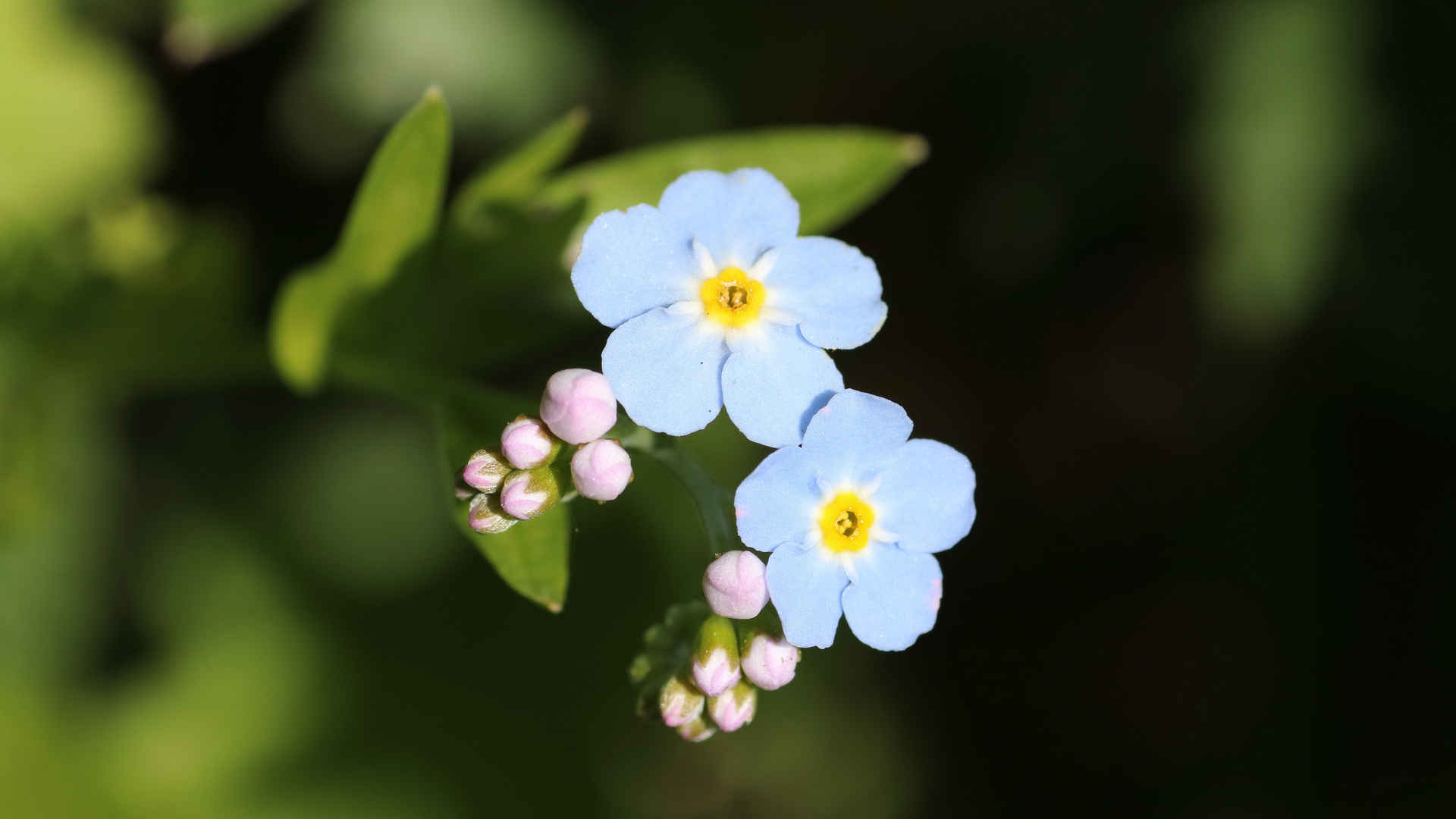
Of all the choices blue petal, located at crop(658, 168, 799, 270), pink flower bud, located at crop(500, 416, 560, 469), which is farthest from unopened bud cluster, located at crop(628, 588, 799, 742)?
blue petal, located at crop(658, 168, 799, 270)

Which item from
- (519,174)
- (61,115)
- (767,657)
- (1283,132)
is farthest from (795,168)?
(61,115)

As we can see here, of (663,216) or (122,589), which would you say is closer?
(663,216)

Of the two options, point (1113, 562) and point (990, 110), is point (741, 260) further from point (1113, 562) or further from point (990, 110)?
point (1113, 562)

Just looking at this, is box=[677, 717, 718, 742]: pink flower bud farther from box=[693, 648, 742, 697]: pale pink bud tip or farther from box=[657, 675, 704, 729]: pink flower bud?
box=[693, 648, 742, 697]: pale pink bud tip

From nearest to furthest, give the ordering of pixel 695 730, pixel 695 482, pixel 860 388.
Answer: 1. pixel 695 730
2. pixel 695 482
3. pixel 860 388

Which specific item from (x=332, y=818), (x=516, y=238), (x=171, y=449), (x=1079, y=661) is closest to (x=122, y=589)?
(x=171, y=449)

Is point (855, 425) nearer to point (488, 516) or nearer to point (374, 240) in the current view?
point (488, 516)
